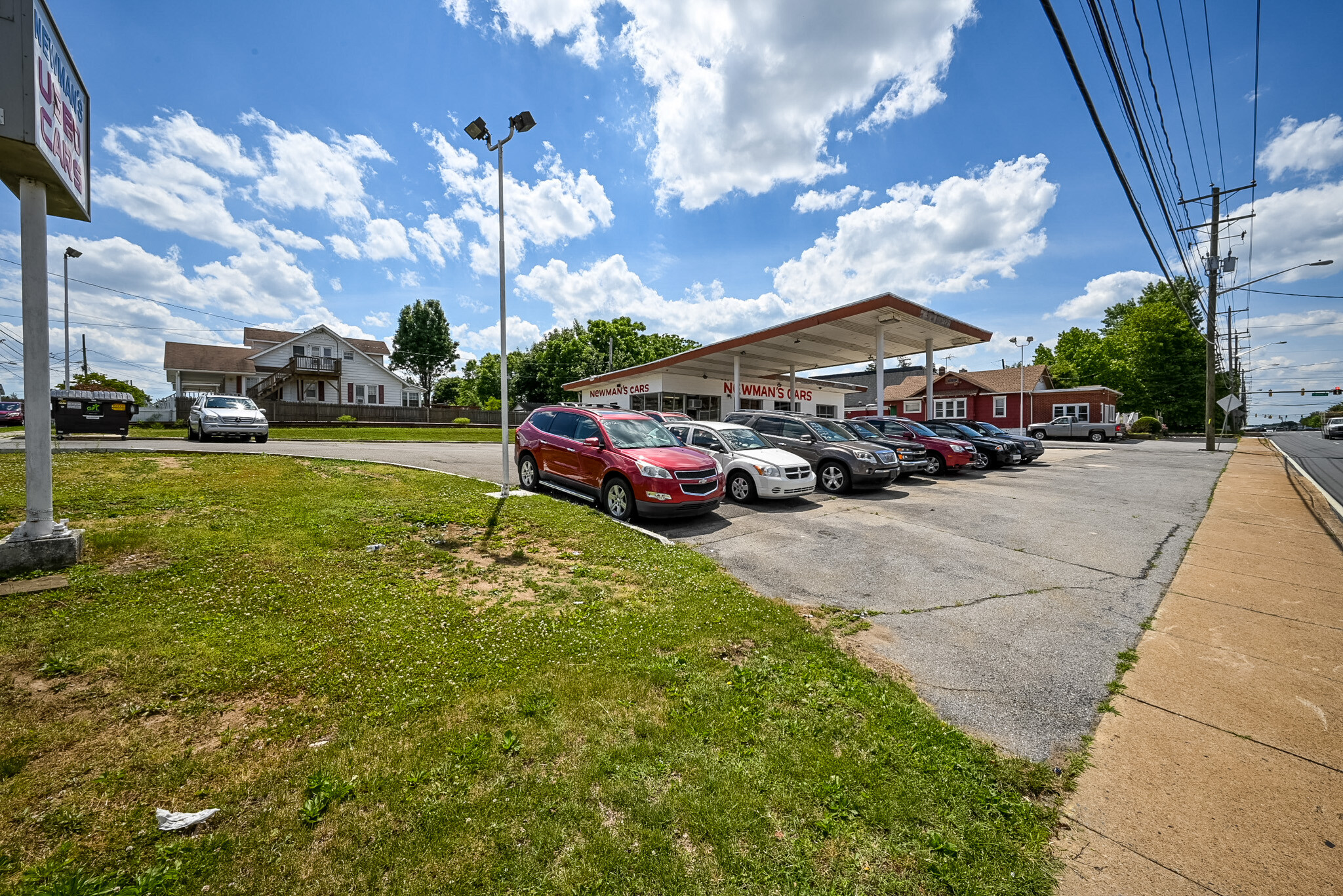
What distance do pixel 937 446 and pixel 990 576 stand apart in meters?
10.2

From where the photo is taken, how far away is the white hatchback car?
9.66 meters

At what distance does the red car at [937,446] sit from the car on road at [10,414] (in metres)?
41.0

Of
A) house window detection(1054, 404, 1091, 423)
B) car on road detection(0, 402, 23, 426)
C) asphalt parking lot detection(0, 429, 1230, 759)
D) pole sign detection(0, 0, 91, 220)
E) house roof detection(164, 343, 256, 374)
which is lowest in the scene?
asphalt parking lot detection(0, 429, 1230, 759)

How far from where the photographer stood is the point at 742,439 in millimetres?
10977

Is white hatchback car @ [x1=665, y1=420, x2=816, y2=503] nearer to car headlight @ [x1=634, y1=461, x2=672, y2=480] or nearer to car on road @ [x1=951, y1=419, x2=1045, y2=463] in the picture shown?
car headlight @ [x1=634, y1=461, x2=672, y2=480]

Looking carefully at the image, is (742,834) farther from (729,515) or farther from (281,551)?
(729,515)

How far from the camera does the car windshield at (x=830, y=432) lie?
12.5m

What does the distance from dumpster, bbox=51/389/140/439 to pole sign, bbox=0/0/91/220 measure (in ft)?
48.3

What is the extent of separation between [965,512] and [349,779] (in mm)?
9929

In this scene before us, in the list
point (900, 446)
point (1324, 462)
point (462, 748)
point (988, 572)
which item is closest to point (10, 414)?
point (462, 748)

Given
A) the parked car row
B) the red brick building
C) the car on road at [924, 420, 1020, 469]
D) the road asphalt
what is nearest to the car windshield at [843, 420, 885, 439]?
the parked car row

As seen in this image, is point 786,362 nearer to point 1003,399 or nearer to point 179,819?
point 1003,399

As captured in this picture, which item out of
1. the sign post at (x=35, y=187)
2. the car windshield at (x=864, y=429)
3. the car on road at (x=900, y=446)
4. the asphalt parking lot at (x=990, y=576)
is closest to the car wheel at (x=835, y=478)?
the asphalt parking lot at (x=990, y=576)

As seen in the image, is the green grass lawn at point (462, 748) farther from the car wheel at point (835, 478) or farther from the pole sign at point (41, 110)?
the car wheel at point (835, 478)
